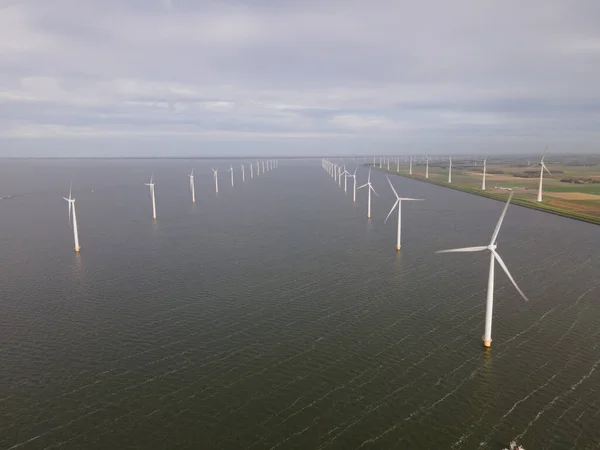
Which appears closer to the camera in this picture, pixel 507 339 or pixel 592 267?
pixel 507 339

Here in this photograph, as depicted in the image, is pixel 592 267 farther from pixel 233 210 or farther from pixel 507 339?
pixel 233 210

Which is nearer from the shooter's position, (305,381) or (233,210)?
(305,381)

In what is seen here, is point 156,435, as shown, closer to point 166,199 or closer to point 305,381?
point 305,381

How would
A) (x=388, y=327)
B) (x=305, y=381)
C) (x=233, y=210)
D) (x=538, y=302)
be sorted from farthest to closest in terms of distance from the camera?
(x=233, y=210) < (x=538, y=302) < (x=388, y=327) < (x=305, y=381)

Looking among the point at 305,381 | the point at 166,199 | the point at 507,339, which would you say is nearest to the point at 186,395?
the point at 305,381

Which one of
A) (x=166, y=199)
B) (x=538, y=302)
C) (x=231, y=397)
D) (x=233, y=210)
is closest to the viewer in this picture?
(x=231, y=397)

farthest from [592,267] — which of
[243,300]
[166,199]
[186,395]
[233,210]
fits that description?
[166,199]
